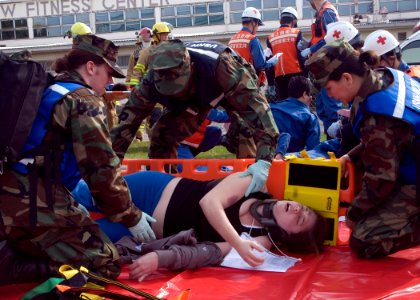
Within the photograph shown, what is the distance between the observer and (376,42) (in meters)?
5.33

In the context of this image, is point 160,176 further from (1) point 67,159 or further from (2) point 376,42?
(2) point 376,42

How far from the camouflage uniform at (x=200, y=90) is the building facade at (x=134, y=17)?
2173 centimetres

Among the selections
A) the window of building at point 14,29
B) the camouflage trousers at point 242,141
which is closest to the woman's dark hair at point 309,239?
the camouflage trousers at point 242,141

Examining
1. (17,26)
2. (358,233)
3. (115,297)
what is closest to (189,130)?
(358,233)

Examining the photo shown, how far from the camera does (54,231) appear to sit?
2898mm

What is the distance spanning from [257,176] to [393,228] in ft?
2.71

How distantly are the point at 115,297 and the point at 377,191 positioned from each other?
1.60 meters

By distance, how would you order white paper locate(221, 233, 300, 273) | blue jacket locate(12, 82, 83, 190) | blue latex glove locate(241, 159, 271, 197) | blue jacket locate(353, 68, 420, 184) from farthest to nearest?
blue latex glove locate(241, 159, 271, 197) → white paper locate(221, 233, 300, 273) → blue jacket locate(353, 68, 420, 184) → blue jacket locate(12, 82, 83, 190)

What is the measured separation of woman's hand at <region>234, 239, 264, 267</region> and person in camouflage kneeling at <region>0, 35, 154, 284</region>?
0.65 m

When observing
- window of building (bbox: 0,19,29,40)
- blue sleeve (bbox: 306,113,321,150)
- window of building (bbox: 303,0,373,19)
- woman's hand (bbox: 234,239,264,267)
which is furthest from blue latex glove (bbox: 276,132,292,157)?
window of building (bbox: 0,19,29,40)

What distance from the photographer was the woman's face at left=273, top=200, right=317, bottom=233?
11.4 feet

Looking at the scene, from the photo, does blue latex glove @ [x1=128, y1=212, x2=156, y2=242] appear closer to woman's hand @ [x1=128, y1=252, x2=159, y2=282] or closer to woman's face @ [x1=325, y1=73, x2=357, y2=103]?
woman's hand @ [x1=128, y1=252, x2=159, y2=282]

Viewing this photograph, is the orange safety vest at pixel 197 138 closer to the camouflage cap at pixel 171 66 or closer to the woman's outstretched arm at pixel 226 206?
the camouflage cap at pixel 171 66

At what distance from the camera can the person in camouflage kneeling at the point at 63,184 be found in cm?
281
